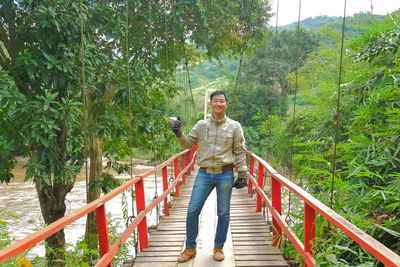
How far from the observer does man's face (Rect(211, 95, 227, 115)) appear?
2602 mm

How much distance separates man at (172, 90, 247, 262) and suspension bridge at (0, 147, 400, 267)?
0.84ft

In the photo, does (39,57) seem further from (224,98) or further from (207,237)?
(207,237)

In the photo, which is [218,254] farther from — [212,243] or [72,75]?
[72,75]

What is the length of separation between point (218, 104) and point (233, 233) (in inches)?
63.9

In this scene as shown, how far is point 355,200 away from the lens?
2725 mm

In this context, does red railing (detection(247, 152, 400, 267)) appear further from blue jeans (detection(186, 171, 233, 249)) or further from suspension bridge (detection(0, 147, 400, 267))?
blue jeans (detection(186, 171, 233, 249))

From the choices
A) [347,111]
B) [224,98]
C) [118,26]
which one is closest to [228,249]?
[224,98]

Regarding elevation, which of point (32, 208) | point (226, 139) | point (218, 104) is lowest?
point (32, 208)

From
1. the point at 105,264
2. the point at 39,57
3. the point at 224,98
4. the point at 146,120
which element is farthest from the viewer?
the point at 146,120

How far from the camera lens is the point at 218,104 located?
2602mm

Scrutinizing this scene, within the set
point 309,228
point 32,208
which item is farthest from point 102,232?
point 32,208

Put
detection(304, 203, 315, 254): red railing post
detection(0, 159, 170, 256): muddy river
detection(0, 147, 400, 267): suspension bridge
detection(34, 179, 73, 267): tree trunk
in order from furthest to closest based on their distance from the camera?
detection(0, 159, 170, 256): muddy river → detection(34, 179, 73, 267): tree trunk → detection(304, 203, 315, 254): red railing post → detection(0, 147, 400, 267): suspension bridge

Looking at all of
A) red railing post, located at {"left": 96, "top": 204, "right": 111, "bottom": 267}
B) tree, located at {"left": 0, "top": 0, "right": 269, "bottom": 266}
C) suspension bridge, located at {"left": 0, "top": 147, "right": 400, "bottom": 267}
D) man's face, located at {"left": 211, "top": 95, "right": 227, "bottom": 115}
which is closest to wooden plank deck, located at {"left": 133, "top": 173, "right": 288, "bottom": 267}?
suspension bridge, located at {"left": 0, "top": 147, "right": 400, "bottom": 267}

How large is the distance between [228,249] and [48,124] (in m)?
2.37
